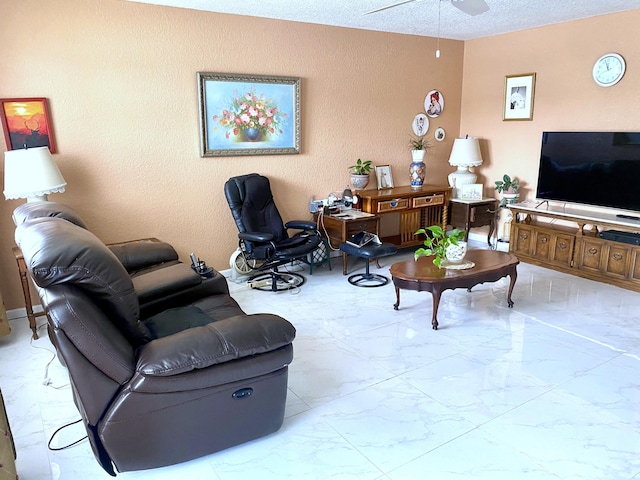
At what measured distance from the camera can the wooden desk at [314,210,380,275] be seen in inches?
185

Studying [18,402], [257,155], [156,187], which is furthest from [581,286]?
[18,402]

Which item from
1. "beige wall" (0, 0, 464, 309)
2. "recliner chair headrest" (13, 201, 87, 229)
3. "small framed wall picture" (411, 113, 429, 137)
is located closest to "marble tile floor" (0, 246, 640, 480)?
"recliner chair headrest" (13, 201, 87, 229)

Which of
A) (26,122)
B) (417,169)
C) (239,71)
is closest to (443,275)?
(417,169)

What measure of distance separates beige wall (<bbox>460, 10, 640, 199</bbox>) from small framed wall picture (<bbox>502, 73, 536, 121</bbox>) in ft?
0.17

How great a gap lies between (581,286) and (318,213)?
2.59 m

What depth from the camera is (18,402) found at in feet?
8.48

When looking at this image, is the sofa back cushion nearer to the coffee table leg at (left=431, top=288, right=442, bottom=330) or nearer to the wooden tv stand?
the coffee table leg at (left=431, top=288, right=442, bottom=330)

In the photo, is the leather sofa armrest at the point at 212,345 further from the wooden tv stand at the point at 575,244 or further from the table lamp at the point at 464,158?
the table lamp at the point at 464,158

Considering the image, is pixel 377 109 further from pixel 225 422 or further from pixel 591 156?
pixel 225 422

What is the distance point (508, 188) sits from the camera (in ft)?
17.6

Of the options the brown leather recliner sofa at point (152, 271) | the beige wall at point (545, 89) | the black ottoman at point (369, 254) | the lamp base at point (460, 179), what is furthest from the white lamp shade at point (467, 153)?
the brown leather recliner sofa at point (152, 271)

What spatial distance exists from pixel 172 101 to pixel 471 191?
342 centimetres

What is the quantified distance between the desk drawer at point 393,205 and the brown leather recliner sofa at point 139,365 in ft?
10.1

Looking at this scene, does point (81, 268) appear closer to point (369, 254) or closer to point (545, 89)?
point (369, 254)
